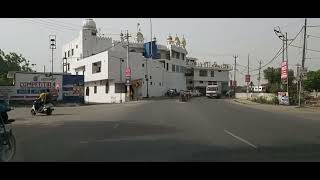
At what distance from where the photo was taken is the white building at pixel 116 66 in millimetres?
75062

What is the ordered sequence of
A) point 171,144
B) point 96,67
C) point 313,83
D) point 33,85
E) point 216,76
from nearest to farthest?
point 171,144 < point 33,85 < point 96,67 < point 313,83 < point 216,76

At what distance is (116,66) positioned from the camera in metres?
75.2

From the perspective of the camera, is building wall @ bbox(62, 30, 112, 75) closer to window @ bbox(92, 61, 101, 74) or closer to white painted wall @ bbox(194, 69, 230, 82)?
window @ bbox(92, 61, 101, 74)

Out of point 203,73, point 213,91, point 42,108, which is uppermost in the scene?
point 203,73

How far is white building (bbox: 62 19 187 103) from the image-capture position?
75062 millimetres

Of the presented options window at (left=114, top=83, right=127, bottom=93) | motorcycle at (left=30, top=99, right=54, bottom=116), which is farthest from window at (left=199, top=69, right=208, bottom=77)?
motorcycle at (left=30, top=99, right=54, bottom=116)

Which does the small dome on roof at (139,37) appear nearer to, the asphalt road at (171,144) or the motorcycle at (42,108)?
the motorcycle at (42,108)

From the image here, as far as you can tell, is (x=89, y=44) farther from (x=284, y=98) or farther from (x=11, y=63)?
(x=284, y=98)

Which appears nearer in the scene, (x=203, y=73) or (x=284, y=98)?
(x=284, y=98)

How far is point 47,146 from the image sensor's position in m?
14.4

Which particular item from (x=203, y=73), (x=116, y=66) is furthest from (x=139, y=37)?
(x=203, y=73)

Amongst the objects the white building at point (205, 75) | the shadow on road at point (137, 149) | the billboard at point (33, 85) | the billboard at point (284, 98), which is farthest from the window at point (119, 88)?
the shadow on road at point (137, 149)
